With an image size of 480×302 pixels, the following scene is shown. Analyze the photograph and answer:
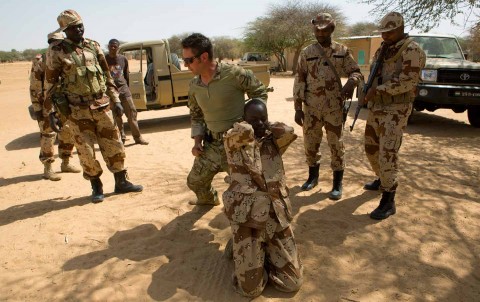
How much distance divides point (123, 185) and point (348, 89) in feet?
9.12

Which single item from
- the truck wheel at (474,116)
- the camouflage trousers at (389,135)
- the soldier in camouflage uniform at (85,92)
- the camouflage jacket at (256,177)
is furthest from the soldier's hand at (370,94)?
the truck wheel at (474,116)

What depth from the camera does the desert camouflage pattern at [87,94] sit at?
12.6 ft

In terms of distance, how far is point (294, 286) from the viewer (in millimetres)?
2564

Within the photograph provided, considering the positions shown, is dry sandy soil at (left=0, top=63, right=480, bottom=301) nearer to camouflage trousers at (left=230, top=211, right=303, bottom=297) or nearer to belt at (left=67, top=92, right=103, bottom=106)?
camouflage trousers at (left=230, top=211, right=303, bottom=297)

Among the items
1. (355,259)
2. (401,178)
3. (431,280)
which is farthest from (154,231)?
(401,178)

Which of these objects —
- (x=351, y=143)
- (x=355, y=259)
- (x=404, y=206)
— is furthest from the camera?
(x=351, y=143)

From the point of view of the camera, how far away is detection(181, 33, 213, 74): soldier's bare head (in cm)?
287

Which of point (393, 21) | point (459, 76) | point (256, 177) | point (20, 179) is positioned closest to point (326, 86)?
point (393, 21)

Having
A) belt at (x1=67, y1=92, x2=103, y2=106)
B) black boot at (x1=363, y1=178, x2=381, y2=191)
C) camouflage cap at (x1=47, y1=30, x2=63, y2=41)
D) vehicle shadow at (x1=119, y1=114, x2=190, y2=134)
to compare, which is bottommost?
black boot at (x1=363, y1=178, x2=381, y2=191)

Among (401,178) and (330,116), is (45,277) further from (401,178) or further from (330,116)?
(401,178)

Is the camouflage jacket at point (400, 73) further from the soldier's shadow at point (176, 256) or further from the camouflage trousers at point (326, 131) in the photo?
the soldier's shadow at point (176, 256)

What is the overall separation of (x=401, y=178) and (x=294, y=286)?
2721 mm

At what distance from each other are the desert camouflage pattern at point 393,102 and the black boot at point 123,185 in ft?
9.14

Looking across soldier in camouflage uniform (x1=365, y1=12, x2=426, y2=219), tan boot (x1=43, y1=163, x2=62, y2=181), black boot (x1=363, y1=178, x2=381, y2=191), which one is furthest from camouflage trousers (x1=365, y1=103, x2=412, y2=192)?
tan boot (x1=43, y1=163, x2=62, y2=181)
